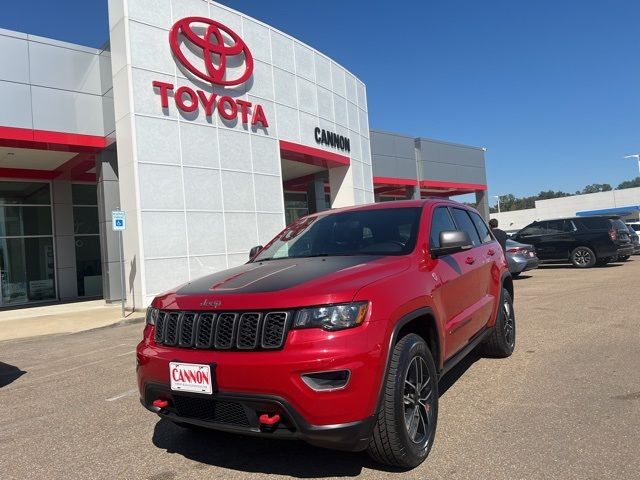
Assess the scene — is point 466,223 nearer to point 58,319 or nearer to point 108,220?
point 58,319

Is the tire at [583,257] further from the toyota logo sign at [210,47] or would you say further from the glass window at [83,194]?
the glass window at [83,194]

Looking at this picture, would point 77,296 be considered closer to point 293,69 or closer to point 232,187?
point 232,187

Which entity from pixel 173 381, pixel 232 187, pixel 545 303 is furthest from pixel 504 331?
pixel 232 187

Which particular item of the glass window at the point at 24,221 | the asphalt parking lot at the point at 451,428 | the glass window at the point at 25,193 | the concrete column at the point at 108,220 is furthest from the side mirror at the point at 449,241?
the glass window at the point at 25,193

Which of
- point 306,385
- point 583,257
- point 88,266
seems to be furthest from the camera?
point 88,266

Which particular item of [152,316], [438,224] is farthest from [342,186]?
[152,316]

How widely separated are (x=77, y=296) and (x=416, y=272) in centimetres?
1836

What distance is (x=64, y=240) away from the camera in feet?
60.7

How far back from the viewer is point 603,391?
14.3 ft

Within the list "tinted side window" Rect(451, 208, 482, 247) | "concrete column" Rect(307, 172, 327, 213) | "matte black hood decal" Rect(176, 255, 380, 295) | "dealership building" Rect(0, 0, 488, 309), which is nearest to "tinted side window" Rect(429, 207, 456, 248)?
"tinted side window" Rect(451, 208, 482, 247)

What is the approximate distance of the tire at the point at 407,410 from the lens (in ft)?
9.39

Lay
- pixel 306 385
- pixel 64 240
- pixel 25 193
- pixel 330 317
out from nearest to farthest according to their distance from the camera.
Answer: pixel 306 385
pixel 330 317
pixel 25 193
pixel 64 240

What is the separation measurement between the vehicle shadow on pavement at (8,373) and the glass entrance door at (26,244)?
11572 millimetres

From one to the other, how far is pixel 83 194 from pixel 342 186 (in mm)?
10662
